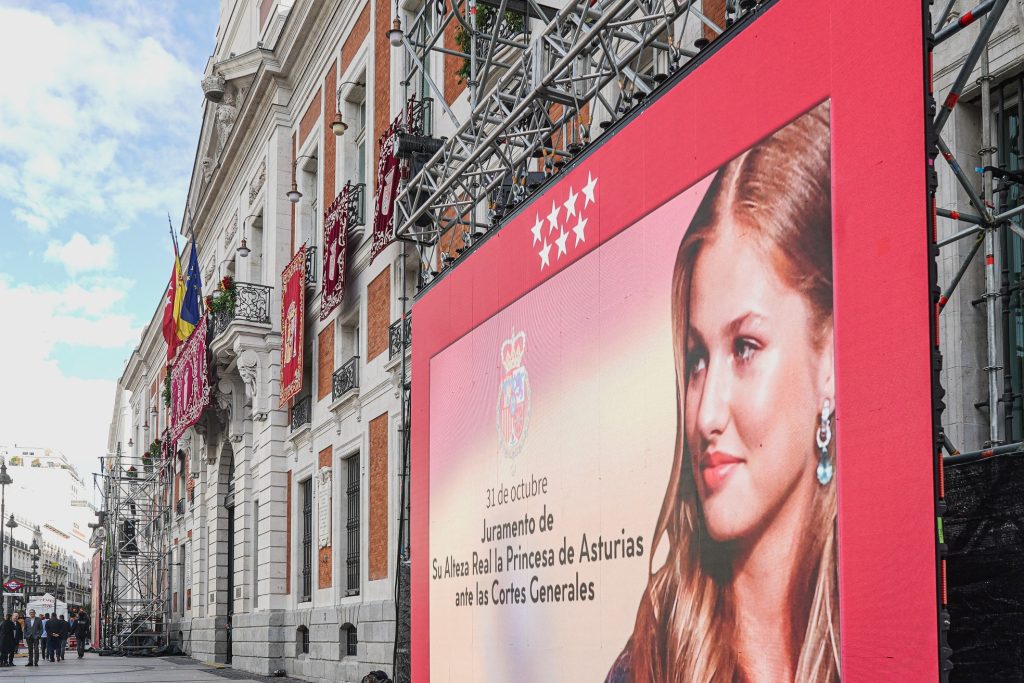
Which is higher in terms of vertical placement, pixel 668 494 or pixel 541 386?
pixel 541 386

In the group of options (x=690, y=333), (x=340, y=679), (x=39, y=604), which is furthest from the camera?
(x=39, y=604)

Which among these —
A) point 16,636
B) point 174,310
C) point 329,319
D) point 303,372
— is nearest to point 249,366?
point 303,372

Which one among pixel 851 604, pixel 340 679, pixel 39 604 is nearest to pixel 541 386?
pixel 851 604

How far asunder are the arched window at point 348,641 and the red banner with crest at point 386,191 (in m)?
6.00

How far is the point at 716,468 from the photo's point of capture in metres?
6.14

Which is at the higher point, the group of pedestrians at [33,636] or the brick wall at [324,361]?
the brick wall at [324,361]

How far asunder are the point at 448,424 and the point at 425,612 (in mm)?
1788

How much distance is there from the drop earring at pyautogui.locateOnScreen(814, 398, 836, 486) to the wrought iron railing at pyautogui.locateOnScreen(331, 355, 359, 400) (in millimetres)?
13715

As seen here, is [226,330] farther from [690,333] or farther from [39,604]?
[39,604]

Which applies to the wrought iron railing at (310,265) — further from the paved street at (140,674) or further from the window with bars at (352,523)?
the paved street at (140,674)

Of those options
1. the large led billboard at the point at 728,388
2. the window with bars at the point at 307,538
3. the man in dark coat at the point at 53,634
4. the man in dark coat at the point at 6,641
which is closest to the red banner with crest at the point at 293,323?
the window with bars at the point at 307,538

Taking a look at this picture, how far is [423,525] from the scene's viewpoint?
1084 centimetres

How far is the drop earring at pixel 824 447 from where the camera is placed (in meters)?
5.25

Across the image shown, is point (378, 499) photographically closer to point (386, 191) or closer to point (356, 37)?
point (386, 191)
